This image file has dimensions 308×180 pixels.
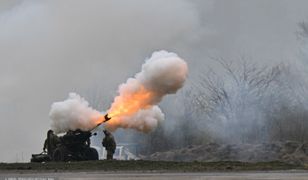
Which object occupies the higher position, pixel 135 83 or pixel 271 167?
pixel 135 83

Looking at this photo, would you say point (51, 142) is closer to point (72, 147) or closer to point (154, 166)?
point (72, 147)

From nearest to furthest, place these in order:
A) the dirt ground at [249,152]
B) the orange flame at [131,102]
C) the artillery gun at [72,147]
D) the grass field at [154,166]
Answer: the grass field at [154,166], the orange flame at [131,102], the artillery gun at [72,147], the dirt ground at [249,152]

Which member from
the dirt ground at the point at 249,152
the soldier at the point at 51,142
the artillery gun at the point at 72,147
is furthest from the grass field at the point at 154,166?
the dirt ground at the point at 249,152

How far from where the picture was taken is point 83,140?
39.5m

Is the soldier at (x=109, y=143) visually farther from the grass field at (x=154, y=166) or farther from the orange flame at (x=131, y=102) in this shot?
the grass field at (x=154, y=166)

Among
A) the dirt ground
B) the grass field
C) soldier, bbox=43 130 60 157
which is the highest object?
soldier, bbox=43 130 60 157

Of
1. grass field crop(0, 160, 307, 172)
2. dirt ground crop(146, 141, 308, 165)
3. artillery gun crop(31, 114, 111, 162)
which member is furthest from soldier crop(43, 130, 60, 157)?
dirt ground crop(146, 141, 308, 165)

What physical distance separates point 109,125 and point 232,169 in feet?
42.3

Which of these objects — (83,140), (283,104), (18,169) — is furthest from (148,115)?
(283,104)

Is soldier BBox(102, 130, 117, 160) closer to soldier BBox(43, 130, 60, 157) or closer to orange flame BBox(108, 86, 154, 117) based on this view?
orange flame BBox(108, 86, 154, 117)

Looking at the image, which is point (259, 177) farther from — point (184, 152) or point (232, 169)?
point (184, 152)

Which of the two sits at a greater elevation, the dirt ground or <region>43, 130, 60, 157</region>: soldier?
<region>43, 130, 60, 157</region>: soldier

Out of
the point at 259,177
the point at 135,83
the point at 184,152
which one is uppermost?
the point at 135,83

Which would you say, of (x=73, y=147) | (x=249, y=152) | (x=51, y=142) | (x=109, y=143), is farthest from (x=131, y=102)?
(x=249, y=152)
